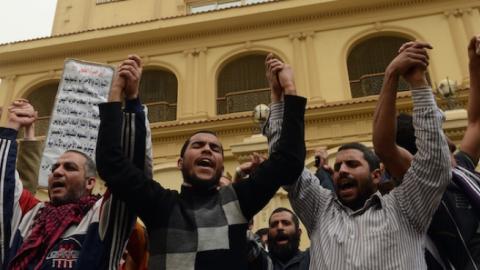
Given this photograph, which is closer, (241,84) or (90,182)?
(90,182)

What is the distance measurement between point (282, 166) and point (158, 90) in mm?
12183

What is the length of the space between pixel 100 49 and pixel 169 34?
224 centimetres

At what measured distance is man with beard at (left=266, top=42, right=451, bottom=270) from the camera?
195cm

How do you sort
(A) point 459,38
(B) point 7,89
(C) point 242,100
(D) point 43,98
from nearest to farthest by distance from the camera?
(A) point 459,38
(C) point 242,100
(B) point 7,89
(D) point 43,98

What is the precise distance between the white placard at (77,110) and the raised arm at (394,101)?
2644 mm

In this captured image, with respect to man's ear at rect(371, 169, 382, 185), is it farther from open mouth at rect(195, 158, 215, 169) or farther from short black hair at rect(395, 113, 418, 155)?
open mouth at rect(195, 158, 215, 169)

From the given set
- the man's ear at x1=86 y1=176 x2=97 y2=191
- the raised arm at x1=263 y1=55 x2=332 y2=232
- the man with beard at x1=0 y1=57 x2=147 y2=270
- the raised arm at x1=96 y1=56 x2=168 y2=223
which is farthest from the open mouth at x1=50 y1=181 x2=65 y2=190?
the raised arm at x1=263 y1=55 x2=332 y2=232

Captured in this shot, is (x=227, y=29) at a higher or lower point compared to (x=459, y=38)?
higher

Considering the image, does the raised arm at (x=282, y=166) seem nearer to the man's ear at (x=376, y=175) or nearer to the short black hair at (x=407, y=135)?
the man's ear at (x=376, y=175)

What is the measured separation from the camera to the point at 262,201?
2.10 m

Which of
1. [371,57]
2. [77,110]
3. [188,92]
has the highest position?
[371,57]

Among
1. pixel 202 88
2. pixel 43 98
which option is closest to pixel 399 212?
pixel 202 88

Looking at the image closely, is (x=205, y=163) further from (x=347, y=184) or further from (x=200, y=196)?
(x=347, y=184)

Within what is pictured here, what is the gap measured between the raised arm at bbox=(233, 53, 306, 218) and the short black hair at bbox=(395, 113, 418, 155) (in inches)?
24.4
